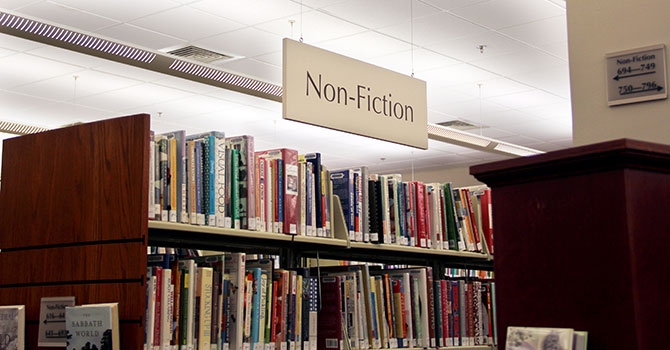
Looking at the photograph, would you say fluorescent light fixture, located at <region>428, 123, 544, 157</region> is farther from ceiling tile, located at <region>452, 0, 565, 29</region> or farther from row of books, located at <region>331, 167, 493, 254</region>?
row of books, located at <region>331, 167, 493, 254</region>

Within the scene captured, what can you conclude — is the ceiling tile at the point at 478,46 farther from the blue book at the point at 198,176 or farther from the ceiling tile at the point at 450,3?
the blue book at the point at 198,176

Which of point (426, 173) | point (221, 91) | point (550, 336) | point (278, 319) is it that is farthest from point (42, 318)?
point (426, 173)

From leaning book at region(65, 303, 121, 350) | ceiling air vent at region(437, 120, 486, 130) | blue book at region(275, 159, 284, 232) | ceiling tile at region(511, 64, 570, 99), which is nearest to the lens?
leaning book at region(65, 303, 121, 350)

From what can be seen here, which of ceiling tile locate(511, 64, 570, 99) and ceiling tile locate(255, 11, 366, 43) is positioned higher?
ceiling tile locate(255, 11, 366, 43)

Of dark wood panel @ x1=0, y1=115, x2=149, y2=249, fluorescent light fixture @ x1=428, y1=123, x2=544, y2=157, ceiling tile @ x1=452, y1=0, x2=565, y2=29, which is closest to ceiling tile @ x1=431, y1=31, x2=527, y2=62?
ceiling tile @ x1=452, y1=0, x2=565, y2=29

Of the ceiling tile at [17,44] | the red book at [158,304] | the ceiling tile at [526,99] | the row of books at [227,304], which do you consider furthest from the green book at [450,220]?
the ceiling tile at [526,99]

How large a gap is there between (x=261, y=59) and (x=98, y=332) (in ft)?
15.0

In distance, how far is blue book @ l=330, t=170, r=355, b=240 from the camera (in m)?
3.43

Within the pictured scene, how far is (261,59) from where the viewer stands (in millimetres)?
6547

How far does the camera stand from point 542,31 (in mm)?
6008

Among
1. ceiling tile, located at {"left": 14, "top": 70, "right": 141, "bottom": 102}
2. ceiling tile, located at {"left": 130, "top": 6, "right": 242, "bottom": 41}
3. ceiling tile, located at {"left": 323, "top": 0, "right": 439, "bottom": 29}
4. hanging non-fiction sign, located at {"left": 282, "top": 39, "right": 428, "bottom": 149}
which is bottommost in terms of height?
hanging non-fiction sign, located at {"left": 282, "top": 39, "right": 428, "bottom": 149}

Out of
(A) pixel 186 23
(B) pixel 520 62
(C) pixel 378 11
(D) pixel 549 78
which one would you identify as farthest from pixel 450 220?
(D) pixel 549 78

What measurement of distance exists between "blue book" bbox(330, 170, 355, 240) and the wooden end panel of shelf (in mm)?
1302

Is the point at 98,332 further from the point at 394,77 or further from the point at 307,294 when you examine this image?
the point at 394,77
